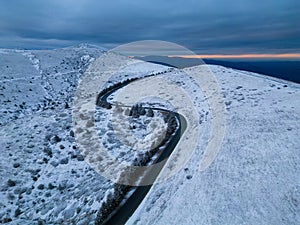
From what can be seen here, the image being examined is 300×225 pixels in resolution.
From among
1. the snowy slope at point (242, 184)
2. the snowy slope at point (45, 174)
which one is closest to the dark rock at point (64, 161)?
the snowy slope at point (45, 174)

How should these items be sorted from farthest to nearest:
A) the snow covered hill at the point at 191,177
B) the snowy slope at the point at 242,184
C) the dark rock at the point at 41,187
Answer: the dark rock at the point at 41,187, the snow covered hill at the point at 191,177, the snowy slope at the point at 242,184

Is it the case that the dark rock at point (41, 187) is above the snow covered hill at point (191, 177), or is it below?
below

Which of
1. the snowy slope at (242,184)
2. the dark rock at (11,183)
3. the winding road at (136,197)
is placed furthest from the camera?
the dark rock at (11,183)

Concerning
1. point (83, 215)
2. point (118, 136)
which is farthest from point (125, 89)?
point (83, 215)

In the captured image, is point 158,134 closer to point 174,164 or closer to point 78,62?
point 174,164

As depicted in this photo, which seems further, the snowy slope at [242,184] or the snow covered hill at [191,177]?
the snow covered hill at [191,177]

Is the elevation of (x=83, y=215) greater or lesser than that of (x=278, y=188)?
lesser

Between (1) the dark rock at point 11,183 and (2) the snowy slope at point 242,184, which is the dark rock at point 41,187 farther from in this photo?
(2) the snowy slope at point 242,184

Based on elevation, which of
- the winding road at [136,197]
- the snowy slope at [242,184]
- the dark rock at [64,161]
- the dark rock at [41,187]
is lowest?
the winding road at [136,197]

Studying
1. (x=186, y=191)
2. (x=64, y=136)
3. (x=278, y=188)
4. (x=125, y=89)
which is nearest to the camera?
(x=278, y=188)
